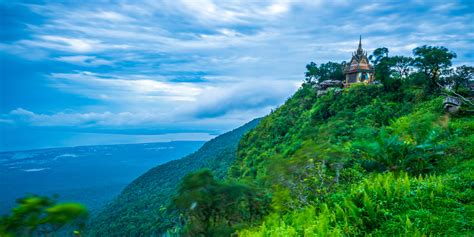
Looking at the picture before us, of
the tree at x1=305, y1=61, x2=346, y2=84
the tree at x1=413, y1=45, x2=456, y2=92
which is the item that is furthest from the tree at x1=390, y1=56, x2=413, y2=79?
the tree at x1=305, y1=61, x2=346, y2=84

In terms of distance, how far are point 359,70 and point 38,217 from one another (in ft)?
104

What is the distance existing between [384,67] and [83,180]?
85.4 metres

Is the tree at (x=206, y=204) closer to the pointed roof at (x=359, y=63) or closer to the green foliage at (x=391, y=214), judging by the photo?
the green foliage at (x=391, y=214)

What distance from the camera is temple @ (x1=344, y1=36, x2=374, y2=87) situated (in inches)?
1271

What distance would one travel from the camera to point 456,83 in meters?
18.6

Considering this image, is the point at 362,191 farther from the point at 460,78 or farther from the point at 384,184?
the point at 460,78

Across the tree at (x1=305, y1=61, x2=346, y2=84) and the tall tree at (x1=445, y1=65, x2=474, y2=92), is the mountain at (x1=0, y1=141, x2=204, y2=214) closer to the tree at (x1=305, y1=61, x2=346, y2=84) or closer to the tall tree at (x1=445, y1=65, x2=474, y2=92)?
the tall tree at (x1=445, y1=65, x2=474, y2=92)

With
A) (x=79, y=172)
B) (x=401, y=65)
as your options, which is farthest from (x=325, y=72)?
(x=79, y=172)

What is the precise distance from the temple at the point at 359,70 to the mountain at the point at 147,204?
1690 centimetres

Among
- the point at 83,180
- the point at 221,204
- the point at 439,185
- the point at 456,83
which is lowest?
the point at 83,180

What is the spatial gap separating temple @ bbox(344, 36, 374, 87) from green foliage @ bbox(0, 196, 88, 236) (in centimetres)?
3090

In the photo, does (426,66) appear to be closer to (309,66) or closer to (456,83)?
(456,83)

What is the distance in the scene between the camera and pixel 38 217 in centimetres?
574

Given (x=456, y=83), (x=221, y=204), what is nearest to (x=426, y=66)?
(x=456, y=83)
